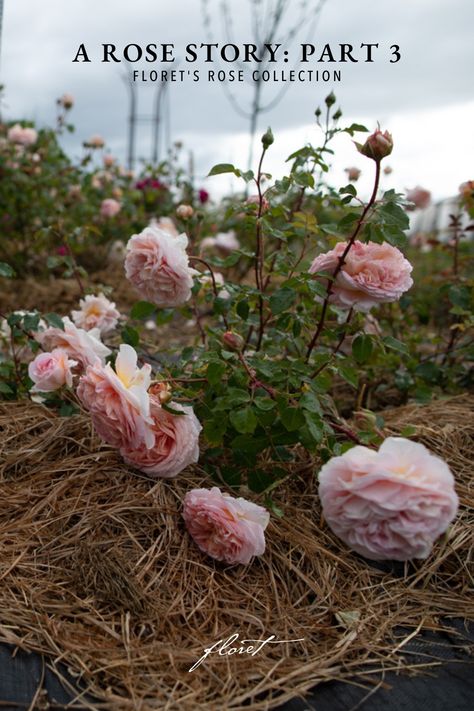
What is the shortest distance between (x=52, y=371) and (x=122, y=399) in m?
A: 0.34

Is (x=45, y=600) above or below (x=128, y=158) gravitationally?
below

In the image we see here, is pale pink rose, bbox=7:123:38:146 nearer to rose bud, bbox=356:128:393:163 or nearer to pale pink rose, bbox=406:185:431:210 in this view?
pale pink rose, bbox=406:185:431:210

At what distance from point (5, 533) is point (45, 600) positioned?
0.21 metres

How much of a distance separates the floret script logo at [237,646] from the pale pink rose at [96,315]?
956 mm

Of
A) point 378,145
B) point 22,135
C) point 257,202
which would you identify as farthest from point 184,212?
point 22,135

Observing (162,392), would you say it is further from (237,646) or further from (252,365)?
(237,646)

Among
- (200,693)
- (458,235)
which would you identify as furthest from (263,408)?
(458,235)

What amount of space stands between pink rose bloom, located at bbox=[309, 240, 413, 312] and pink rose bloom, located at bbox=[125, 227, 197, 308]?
0.28 metres

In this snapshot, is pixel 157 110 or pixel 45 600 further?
pixel 157 110

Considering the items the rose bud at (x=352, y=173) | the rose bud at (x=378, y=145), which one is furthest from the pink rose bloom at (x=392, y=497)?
the rose bud at (x=352, y=173)

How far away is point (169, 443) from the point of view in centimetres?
131

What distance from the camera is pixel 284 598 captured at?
1270 mm

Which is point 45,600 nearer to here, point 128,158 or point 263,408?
point 263,408

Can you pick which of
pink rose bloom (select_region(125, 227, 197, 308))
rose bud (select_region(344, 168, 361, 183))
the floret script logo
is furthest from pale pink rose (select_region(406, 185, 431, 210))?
the floret script logo
